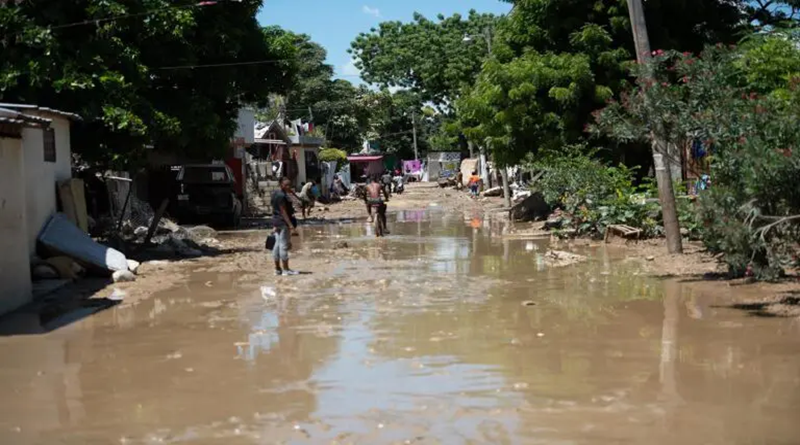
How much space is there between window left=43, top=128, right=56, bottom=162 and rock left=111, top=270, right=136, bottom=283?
2.73 meters

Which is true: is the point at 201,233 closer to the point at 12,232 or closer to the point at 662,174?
the point at 12,232

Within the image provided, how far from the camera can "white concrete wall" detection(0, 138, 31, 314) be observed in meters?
11.1

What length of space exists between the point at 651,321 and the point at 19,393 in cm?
639

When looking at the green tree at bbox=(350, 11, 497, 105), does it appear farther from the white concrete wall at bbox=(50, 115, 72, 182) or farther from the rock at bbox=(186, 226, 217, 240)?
the white concrete wall at bbox=(50, 115, 72, 182)

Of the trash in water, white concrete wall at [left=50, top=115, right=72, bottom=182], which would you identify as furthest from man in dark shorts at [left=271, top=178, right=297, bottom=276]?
white concrete wall at [left=50, top=115, right=72, bottom=182]

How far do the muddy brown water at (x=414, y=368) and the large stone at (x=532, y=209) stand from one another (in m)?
14.2

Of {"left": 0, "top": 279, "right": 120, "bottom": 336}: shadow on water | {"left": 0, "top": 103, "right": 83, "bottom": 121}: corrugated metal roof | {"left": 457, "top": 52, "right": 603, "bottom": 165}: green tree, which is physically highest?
{"left": 457, "top": 52, "right": 603, "bottom": 165}: green tree

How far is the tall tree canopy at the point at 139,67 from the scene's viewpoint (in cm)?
1664

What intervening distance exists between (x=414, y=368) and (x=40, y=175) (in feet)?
31.6

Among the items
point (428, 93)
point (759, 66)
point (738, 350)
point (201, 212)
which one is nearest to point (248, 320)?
point (738, 350)

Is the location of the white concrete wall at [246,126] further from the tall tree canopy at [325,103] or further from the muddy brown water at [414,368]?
the muddy brown water at [414,368]

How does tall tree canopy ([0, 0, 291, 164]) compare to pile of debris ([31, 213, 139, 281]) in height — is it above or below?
above

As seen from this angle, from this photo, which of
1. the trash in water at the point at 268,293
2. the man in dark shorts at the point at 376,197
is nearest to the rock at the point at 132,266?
the trash in water at the point at 268,293

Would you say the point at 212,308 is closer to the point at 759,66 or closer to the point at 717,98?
the point at 717,98
